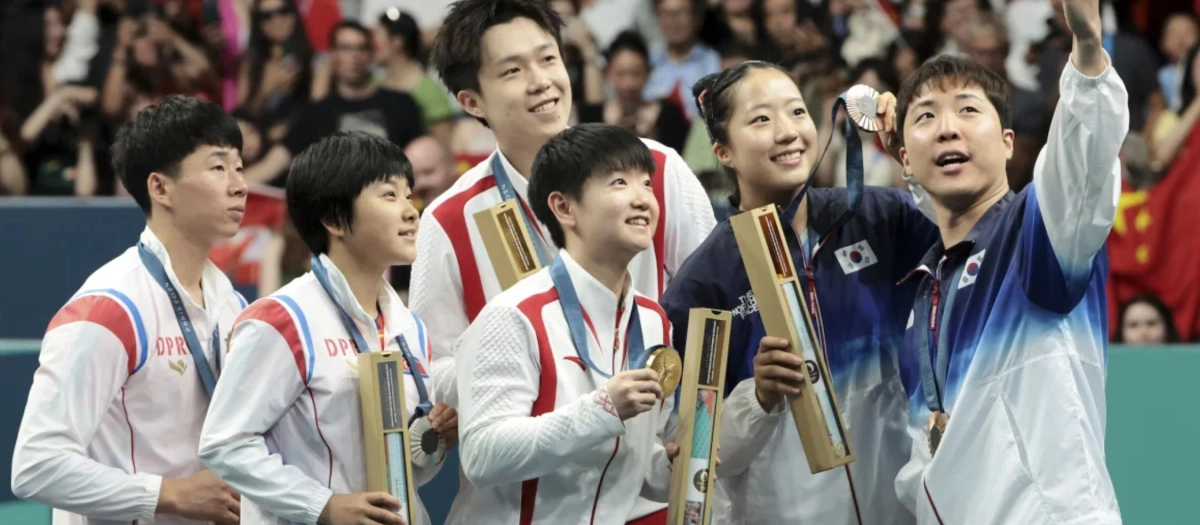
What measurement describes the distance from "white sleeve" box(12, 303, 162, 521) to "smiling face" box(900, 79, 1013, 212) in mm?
1893

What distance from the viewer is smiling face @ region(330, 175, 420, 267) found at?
3.52 meters

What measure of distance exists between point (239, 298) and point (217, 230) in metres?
0.24

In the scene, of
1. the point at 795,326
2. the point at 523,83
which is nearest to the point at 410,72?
the point at 523,83

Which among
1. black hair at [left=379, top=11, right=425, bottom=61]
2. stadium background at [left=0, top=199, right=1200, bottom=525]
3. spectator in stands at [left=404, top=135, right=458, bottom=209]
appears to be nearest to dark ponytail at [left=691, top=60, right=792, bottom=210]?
stadium background at [left=0, top=199, right=1200, bottom=525]

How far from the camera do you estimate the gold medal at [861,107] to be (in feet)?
12.0

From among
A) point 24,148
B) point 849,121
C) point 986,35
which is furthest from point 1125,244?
point 24,148

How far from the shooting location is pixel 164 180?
12.7 feet

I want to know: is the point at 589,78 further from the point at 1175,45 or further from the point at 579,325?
the point at 579,325

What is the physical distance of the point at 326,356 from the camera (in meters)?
3.40

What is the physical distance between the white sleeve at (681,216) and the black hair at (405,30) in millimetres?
4713

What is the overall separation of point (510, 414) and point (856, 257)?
1031mm

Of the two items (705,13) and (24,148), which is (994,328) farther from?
(24,148)

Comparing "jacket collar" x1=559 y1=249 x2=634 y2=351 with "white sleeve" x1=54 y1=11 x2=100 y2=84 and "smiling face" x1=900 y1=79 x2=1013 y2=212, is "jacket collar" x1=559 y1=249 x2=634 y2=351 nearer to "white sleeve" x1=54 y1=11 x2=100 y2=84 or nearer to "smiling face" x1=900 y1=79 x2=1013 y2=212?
"smiling face" x1=900 y1=79 x2=1013 y2=212

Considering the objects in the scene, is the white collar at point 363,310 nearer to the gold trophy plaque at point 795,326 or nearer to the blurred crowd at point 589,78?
the gold trophy plaque at point 795,326
